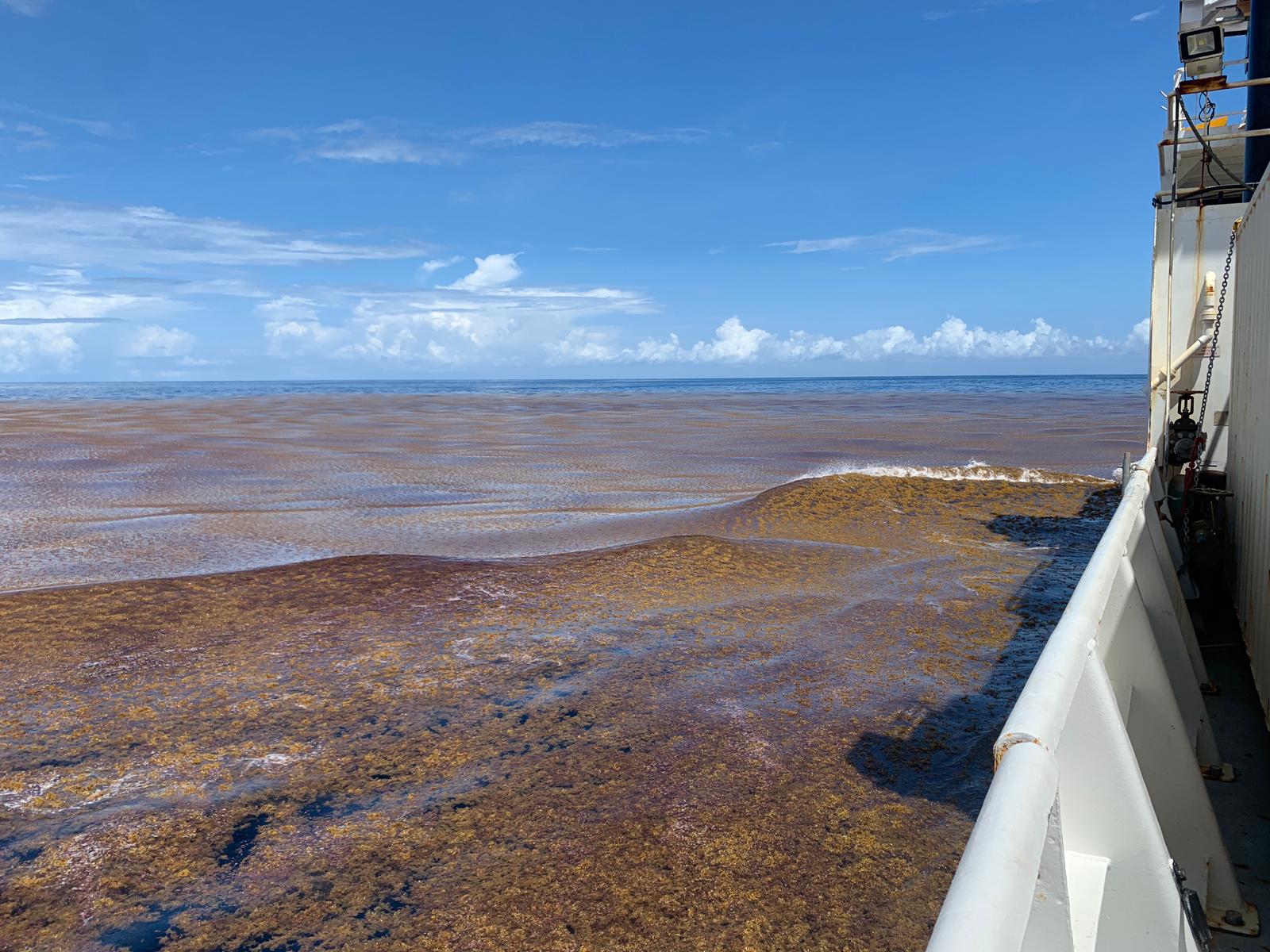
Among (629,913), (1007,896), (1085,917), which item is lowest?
(629,913)

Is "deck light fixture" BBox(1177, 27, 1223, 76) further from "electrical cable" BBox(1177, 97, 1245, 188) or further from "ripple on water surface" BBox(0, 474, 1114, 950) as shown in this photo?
→ "ripple on water surface" BBox(0, 474, 1114, 950)

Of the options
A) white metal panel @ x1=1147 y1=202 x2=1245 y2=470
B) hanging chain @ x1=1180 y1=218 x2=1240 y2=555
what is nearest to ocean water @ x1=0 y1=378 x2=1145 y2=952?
hanging chain @ x1=1180 y1=218 x2=1240 y2=555

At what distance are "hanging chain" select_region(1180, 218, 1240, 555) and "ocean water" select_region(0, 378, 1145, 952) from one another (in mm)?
1140

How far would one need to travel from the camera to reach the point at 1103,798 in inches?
77.5

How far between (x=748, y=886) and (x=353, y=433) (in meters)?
26.5

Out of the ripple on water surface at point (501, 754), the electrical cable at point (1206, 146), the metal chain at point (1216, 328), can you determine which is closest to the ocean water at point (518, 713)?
the ripple on water surface at point (501, 754)

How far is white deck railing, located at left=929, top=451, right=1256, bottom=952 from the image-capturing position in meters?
1.12

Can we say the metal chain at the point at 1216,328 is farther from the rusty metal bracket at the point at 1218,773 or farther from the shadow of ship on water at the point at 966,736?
the rusty metal bracket at the point at 1218,773

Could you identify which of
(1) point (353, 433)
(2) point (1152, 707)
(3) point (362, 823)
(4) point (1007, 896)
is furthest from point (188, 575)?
(1) point (353, 433)

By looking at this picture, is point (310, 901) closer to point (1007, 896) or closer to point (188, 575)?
point (1007, 896)

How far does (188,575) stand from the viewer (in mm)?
7742

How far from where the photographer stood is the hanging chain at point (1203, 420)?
5766 mm

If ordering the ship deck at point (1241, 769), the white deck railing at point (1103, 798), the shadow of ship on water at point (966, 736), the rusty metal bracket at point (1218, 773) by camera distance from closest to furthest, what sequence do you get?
the white deck railing at point (1103, 798) → the ship deck at point (1241, 769) → the rusty metal bracket at point (1218, 773) → the shadow of ship on water at point (966, 736)

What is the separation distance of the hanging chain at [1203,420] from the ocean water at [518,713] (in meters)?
1.14
